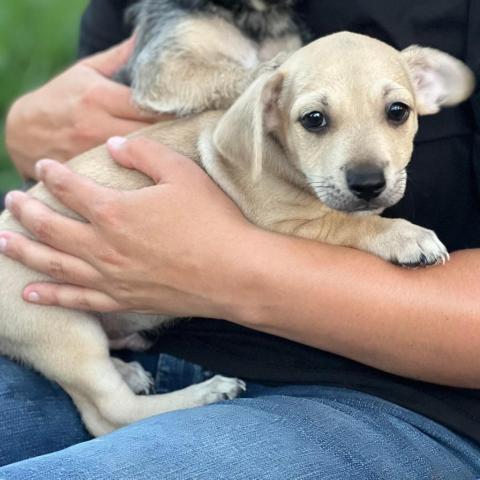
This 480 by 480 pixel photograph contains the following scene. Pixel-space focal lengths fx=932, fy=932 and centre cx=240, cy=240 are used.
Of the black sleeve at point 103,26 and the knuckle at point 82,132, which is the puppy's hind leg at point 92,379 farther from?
the black sleeve at point 103,26

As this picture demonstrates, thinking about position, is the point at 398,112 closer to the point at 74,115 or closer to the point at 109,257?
the point at 109,257

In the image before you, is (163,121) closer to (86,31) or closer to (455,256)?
(86,31)

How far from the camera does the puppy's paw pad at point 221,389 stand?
240 centimetres

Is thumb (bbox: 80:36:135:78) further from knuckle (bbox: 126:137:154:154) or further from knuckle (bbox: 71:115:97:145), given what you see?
knuckle (bbox: 126:137:154:154)

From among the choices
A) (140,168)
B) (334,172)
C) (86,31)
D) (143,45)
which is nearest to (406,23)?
(334,172)

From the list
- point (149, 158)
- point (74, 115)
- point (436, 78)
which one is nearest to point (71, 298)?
point (149, 158)

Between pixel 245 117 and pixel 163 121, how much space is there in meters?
0.73

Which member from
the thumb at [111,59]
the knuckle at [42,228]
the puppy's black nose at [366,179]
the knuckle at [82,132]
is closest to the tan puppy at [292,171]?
the puppy's black nose at [366,179]

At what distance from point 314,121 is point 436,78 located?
361 millimetres

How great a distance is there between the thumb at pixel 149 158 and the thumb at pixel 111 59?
0.76 m

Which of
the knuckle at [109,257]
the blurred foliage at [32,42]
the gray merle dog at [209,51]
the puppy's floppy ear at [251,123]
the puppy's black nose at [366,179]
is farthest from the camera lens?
the blurred foliage at [32,42]

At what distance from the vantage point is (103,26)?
3.53 m

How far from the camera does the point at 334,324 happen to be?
7.13ft

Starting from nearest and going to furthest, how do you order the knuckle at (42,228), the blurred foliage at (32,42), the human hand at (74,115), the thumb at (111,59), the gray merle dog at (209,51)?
1. the knuckle at (42,228)
2. the gray merle dog at (209,51)
3. the human hand at (74,115)
4. the thumb at (111,59)
5. the blurred foliage at (32,42)
